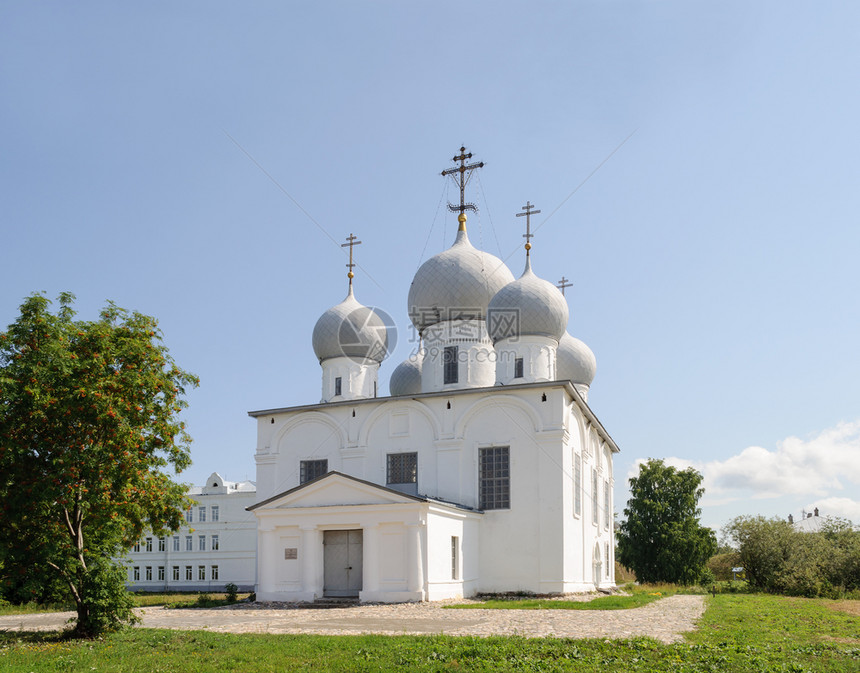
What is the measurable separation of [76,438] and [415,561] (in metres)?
10.5

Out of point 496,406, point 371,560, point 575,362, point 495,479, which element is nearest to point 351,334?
point 496,406

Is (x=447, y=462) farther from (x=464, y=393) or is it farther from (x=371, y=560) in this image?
(x=371, y=560)

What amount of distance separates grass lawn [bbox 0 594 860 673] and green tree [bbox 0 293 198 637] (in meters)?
1.12

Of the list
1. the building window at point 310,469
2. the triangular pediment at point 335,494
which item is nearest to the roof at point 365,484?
the triangular pediment at point 335,494

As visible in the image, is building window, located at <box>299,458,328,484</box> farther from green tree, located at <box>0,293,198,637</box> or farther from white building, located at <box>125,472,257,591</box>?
white building, located at <box>125,472,257,591</box>

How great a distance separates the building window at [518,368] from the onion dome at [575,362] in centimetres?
759

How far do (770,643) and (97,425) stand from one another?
35.6 feet

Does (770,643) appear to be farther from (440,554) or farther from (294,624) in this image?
(440,554)

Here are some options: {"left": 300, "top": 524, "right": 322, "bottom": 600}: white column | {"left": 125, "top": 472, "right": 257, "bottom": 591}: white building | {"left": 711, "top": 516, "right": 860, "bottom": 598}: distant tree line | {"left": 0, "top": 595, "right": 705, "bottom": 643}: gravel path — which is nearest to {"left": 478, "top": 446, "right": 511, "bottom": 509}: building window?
{"left": 300, "top": 524, "right": 322, "bottom": 600}: white column

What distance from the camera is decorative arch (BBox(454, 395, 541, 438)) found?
82.7 ft

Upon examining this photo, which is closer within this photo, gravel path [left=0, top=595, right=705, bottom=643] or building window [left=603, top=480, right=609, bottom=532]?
gravel path [left=0, top=595, right=705, bottom=643]

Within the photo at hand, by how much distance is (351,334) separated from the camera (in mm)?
32500

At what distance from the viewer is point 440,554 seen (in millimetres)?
22344

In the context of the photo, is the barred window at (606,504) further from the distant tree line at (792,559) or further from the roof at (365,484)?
the roof at (365,484)
